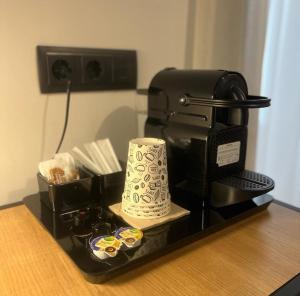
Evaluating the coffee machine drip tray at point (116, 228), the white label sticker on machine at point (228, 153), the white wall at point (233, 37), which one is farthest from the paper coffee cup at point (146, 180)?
the white wall at point (233, 37)

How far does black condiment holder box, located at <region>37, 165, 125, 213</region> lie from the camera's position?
2.02 ft


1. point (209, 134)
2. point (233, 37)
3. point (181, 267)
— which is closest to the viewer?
point (181, 267)

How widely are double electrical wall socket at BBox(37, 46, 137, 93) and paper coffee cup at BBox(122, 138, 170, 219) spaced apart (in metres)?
0.29

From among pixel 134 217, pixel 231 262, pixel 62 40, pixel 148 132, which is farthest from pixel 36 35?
pixel 231 262

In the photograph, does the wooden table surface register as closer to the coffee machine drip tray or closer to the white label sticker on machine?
the coffee machine drip tray

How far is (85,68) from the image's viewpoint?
30.7 inches

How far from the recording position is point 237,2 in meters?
1.06

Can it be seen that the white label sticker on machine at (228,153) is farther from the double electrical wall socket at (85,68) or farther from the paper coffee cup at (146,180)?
the double electrical wall socket at (85,68)

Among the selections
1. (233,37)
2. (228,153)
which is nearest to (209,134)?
(228,153)

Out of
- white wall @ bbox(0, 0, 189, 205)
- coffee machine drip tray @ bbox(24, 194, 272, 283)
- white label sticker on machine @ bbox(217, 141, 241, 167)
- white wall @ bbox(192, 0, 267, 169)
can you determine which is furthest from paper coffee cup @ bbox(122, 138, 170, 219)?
white wall @ bbox(192, 0, 267, 169)

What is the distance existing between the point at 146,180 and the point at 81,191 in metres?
0.16

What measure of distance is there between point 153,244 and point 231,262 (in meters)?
0.13

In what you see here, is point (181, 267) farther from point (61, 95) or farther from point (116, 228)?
point (61, 95)

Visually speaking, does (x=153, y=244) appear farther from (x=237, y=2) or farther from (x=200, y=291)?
(x=237, y=2)
